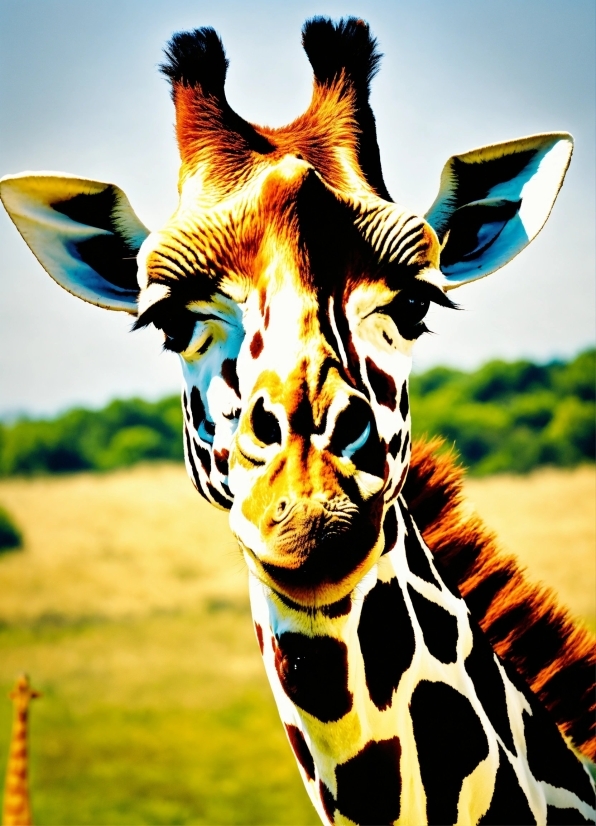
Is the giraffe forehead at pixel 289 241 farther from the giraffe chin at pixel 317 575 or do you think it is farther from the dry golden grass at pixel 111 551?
the dry golden grass at pixel 111 551

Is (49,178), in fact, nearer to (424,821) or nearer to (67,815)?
(424,821)

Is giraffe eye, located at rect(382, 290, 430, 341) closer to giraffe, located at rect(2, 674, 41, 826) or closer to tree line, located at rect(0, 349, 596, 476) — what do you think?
giraffe, located at rect(2, 674, 41, 826)

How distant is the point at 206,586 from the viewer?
1998 centimetres

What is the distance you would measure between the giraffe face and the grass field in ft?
42.4

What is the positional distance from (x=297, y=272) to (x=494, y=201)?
0.83 m

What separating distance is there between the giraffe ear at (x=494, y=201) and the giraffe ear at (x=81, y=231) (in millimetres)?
874

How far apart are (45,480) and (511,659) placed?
20592 millimetres

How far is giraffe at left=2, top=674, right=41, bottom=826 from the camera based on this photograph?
5879 millimetres

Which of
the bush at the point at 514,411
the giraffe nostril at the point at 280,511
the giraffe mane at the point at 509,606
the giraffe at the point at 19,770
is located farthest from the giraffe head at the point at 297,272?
the bush at the point at 514,411

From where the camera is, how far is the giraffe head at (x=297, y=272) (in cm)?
198

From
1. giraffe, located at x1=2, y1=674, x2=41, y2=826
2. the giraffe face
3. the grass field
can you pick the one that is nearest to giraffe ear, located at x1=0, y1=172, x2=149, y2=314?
the giraffe face

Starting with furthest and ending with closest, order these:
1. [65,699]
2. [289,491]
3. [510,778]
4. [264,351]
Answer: [65,699], [510,778], [264,351], [289,491]

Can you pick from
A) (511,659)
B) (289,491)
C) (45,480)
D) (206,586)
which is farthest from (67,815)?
(289,491)

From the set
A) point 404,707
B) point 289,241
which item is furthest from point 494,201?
point 404,707
